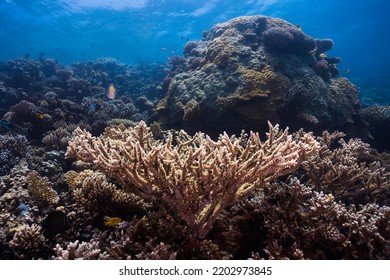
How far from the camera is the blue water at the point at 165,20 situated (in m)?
35.2

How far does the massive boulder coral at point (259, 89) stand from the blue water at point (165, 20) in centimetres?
1976

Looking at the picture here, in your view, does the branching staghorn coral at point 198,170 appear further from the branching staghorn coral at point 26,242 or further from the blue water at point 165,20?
the blue water at point 165,20

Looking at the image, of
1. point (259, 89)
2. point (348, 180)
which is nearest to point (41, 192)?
point (348, 180)

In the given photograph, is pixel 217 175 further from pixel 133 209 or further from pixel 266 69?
pixel 266 69

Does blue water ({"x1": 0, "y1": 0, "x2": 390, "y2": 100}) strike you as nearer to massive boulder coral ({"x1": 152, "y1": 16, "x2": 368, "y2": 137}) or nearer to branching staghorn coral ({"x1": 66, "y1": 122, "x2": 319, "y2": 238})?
massive boulder coral ({"x1": 152, "y1": 16, "x2": 368, "y2": 137})

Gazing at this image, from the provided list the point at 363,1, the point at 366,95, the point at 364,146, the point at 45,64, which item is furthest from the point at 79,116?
the point at 363,1

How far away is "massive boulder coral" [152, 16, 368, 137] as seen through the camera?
672 centimetres

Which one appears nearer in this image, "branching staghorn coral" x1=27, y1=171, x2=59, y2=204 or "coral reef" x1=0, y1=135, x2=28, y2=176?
"branching staghorn coral" x1=27, y1=171, x2=59, y2=204

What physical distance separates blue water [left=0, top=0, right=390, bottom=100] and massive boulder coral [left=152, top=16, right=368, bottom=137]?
19757mm

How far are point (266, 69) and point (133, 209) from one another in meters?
6.35

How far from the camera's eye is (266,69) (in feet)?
25.0

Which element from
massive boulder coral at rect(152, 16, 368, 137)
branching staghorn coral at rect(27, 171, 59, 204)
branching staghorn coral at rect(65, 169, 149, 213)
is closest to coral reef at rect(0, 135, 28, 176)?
branching staghorn coral at rect(27, 171, 59, 204)

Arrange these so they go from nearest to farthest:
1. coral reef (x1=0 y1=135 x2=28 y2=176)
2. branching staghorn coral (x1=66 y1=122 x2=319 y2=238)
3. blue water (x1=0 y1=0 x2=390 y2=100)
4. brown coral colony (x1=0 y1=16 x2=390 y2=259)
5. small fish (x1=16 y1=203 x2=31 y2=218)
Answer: branching staghorn coral (x1=66 y1=122 x2=319 y2=238)
brown coral colony (x1=0 y1=16 x2=390 y2=259)
small fish (x1=16 y1=203 x2=31 y2=218)
coral reef (x1=0 y1=135 x2=28 y2=176)
blue water (x1=0 y1=0 x2=390 y2=100)

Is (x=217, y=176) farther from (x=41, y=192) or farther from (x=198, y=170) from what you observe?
(x=41, y=192)
